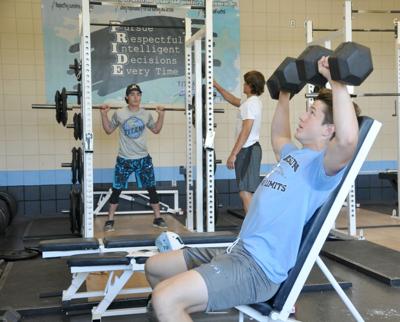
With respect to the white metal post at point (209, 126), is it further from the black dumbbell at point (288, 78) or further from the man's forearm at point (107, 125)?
the black dumbbell at point (288, 78)

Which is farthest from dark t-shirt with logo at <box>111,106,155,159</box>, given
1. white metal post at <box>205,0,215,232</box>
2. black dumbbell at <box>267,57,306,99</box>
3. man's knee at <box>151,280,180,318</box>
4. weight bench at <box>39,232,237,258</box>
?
man's knee at <box>151,280,180,318</box>

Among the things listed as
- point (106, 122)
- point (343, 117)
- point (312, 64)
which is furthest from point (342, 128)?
point (106, 122)

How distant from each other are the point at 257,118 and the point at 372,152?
3029mm

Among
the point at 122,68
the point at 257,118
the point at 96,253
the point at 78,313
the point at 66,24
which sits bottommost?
the point at 78,313

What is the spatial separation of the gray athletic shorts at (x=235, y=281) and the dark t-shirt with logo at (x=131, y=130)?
9.98ft

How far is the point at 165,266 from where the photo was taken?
1.74m

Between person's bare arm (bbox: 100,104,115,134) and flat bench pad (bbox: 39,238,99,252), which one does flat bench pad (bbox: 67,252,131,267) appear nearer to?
flat bench pad (bbox: 39,238,99,252)

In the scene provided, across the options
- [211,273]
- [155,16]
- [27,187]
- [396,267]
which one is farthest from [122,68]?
[211,273]

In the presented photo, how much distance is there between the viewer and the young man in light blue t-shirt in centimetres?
146

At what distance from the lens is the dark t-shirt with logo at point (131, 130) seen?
14.9 feet

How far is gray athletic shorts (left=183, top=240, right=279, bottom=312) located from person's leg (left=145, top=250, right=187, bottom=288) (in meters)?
0.16

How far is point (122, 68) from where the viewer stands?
551 centimetres

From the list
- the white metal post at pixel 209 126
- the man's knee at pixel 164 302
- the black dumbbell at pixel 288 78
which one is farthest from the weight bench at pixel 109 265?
the white metal post at pixel 209 126

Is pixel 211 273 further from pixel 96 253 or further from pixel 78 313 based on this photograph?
pixel 78 313
